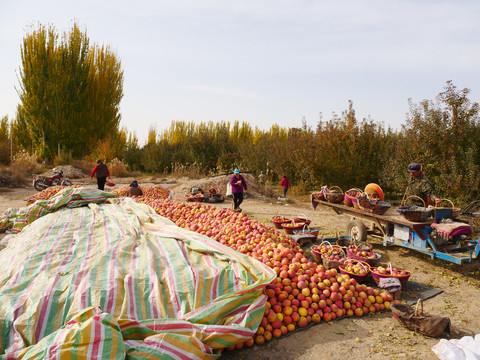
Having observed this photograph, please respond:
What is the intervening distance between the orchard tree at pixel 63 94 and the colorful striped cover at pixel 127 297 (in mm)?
25532

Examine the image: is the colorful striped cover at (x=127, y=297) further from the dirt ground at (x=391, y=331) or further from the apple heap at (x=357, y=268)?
the apple heap at (x=357, y=268)

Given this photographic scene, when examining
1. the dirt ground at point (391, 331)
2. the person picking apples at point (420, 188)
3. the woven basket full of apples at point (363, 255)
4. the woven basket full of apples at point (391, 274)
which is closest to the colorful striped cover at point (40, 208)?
the dirt ground at point (391, 331)

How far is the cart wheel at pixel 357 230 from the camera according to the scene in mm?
6723

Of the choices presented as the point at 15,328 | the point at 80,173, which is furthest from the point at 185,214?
the point at 80,173

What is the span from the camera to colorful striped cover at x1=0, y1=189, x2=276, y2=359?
2668 mm

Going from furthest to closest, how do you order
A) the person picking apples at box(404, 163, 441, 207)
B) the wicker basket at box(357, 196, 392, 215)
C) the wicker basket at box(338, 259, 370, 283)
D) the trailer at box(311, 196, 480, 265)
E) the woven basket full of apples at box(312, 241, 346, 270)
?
the person picking apples at box(404, 163, 441, 207)
the wicker basket at box(357, 196, 392, 215)
the trailer at box(311, 196, 480, 265)
the woven basket full of apples at box(312, 241, 346, 270)
the wicker basket at box(338, 259, 370, 283)

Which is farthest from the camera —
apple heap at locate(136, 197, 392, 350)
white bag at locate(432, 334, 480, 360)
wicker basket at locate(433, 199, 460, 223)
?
wicker basket at locate(433, 199, 460, 223)

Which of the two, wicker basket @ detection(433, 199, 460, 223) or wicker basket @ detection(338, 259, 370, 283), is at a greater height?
wicker basket @ detection(433, 199, 460, 223)

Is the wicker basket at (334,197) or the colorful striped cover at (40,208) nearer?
the colorful striped cover at (40,208)

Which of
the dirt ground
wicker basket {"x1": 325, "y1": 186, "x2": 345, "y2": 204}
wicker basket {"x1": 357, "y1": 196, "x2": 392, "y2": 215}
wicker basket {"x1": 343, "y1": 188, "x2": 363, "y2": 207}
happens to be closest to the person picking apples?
wicker basket {"x1": 357, "y1": 196, "x2": 392, "y2": 215}

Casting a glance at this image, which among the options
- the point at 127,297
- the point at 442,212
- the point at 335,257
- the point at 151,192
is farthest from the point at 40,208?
the point at 442,212

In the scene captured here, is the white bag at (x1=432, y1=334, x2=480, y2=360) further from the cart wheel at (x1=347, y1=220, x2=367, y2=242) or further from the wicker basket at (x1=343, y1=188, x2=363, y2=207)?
the wicker basket at (x1=343, y1=188, x2=363, y2=207)

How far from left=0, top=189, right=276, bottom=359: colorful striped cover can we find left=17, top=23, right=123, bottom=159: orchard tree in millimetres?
25532

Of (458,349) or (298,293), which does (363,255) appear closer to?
(298,293)
